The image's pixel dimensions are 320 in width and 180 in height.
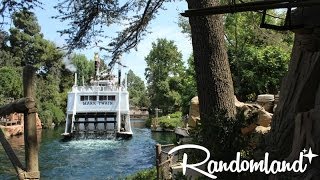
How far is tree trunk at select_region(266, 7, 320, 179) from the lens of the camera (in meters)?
3.87

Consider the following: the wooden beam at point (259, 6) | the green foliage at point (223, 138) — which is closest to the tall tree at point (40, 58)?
the green foliage at point (223, 138)

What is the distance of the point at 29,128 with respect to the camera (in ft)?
18.4

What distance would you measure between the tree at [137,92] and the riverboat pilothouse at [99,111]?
31473mm

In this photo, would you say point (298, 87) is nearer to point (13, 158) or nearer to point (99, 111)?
point (13, 158)

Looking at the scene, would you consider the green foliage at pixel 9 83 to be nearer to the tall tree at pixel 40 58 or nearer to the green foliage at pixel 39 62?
the green foliage at pixel 39 62

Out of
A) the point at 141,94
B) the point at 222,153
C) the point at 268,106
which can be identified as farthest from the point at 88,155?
the point at 141,94

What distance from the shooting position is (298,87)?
4.03 metres

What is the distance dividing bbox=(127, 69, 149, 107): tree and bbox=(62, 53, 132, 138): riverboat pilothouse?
103 ft

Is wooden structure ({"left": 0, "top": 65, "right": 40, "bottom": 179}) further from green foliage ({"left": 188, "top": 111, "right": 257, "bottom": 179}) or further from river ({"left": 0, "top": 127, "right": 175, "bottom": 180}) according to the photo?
river ({"left": 0, "top": 127, "right": 175, "bottom": 180})

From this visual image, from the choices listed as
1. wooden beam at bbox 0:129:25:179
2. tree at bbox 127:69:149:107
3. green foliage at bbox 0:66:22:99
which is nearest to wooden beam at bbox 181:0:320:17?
wooden beam at bbox 0:129:25:179

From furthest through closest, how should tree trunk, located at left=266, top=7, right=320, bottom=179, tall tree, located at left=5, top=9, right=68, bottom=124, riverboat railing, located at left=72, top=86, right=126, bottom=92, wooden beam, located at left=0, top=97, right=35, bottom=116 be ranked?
tall tree, located at left=5, top=9, right=68, bottom=124 → riverboat railing, located at left=72, top=86, right=126, bottom=92 → wooden beam, located at left=0, top=97, right=35, bottom=116 → tree trunk, located at left=266, top=7, right=320, bottom=179

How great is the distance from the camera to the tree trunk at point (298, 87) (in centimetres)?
387

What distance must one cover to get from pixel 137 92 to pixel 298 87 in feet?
247

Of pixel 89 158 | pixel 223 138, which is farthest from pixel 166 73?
pixel 223 138
